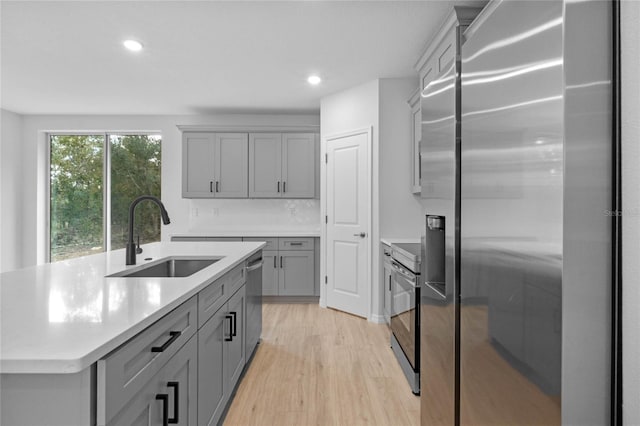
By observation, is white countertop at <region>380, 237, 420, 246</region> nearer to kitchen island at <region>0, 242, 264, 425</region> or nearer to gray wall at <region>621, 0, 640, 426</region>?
kitchen island at <region>0, 242, 264, 425</region>

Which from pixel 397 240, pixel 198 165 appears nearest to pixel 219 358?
pixel 397 240

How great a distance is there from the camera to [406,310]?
8.33 ft

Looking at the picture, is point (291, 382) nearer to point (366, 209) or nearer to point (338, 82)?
point (366, 209)

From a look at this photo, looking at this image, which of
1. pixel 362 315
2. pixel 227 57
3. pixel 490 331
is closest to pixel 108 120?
pixel 227 57

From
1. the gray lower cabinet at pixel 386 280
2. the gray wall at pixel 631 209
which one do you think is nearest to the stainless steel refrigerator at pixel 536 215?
the gray wall at pixel 631 209

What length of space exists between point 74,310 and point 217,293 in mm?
772

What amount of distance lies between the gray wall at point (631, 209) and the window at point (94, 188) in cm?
582

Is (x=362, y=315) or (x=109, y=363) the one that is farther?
(x=362, y=315)

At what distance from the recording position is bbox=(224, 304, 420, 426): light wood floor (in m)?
2.07

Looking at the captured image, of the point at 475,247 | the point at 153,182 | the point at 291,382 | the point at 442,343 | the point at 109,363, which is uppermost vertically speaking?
the point at 153,182

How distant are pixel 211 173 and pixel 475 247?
4542 millimetres

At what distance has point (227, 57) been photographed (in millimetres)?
3408

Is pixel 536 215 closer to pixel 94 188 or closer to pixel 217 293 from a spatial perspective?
pixel 217 293

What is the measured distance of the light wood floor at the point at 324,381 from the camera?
6.79ft
